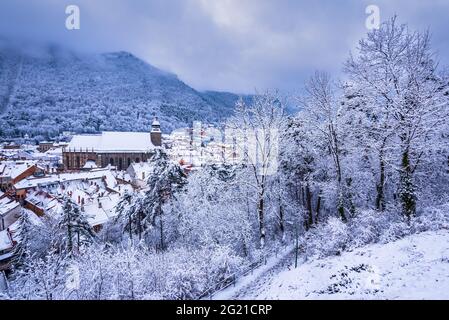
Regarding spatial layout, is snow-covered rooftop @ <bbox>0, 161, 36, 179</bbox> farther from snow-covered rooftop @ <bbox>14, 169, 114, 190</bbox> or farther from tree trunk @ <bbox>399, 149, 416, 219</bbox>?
tree trunk @ <bbox>399, 149, 416, 219</bbox>

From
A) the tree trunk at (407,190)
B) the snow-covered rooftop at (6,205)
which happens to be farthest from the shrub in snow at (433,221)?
the snow-covered rooftop at (6,205)

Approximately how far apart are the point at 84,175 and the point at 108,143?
31675 mm

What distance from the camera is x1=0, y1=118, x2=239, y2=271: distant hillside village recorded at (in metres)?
26.2

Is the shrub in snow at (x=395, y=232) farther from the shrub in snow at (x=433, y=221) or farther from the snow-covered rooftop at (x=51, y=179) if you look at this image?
the snow-covered rooftop at (x=51, y=179)

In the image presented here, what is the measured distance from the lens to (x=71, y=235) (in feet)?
63.9

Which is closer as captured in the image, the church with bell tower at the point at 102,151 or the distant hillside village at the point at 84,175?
the distant hillside village at the point at 84,175

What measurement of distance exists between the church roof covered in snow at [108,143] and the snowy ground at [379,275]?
7253cm

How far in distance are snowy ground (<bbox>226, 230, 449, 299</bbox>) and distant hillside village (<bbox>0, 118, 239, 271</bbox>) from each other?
10966 mm

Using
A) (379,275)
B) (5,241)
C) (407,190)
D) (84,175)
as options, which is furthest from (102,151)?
(379,275)

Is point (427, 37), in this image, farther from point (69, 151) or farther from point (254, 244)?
point (69, 151)

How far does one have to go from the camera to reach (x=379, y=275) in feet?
19.3

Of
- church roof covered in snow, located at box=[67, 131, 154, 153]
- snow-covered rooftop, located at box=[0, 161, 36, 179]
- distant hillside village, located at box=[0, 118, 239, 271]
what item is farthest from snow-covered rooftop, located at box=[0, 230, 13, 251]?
church roof covered in snow, located at box=[67, 131, 154, 153]

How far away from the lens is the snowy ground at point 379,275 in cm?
494
